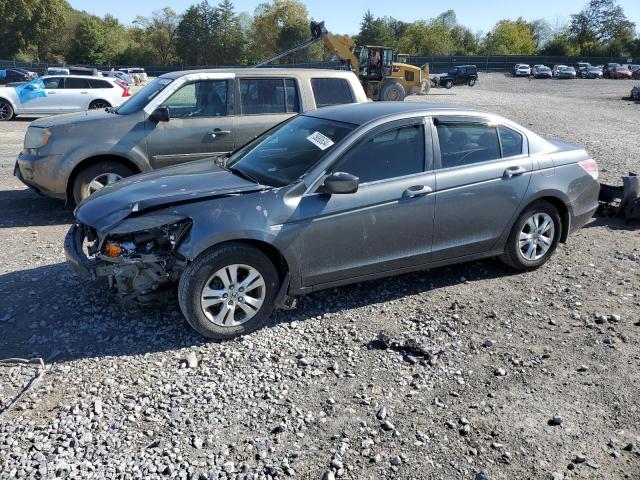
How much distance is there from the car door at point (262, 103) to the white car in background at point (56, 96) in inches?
498

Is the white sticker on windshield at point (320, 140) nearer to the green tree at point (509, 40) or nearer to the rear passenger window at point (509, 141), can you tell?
the rear passenger window at point (509, 141)

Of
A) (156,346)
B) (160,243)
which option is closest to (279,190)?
(160,243)

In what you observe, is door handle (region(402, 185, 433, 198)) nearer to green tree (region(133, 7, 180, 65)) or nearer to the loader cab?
the loader cab

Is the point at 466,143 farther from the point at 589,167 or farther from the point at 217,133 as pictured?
the point at 217,133

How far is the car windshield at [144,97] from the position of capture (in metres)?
7.54

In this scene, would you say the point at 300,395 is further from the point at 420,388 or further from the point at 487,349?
the point at 487,349

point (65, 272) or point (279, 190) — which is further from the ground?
point (279, 190)

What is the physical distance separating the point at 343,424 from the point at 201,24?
311 ft

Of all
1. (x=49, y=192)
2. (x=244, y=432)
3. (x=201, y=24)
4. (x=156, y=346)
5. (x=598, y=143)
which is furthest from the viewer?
(x=201, y=24)

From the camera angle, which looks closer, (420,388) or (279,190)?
(420,388)

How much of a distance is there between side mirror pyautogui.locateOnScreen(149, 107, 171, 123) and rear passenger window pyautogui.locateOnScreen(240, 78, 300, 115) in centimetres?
104

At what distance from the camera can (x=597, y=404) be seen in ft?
12.3

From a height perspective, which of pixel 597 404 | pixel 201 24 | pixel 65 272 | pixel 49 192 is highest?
pixel 201 24

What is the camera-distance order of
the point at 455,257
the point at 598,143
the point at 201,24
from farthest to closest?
the point at 201,24 < the point at 598,143 < the point at 455,257
